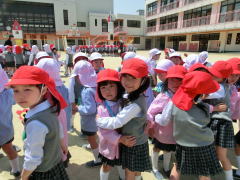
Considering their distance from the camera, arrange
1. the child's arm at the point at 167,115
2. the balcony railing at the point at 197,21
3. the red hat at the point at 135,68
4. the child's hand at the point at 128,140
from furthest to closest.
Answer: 1. the balcony railing at the point at 197,21
2. the child's arm at the point at 167,115
3. the child's hand at the point at 128,140
4. the red hat at the point at 135,68

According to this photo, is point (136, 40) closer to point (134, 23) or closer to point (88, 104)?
point (134, 23)

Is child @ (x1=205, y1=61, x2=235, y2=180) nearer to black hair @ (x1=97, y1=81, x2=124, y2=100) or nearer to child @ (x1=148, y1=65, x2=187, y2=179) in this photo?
child @ (x1=148, y1=65, x2=187, y2=179)

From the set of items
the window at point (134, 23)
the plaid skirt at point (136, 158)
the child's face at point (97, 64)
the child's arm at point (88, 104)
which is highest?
the window at point (134, 23)

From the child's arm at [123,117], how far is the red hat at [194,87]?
40 centimetres

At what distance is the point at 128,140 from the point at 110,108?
1.16ft

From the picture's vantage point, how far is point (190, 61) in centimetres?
387

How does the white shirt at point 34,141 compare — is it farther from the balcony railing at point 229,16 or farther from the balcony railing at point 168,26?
the balcony railing at point 168,26

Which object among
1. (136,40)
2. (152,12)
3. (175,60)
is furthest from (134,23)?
(175,60)

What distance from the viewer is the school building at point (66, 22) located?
30.8 metres

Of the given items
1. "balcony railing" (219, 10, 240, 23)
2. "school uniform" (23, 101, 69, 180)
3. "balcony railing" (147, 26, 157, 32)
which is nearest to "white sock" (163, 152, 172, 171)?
"school uniform" (23, 101, 69, 180)

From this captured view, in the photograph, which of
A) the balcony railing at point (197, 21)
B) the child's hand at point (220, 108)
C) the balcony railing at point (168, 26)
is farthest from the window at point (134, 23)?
the child's hand at point (220, 108)

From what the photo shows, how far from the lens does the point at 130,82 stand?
1640mm

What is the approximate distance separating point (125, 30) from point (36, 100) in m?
35.0

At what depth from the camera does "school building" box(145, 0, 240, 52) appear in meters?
19.3
